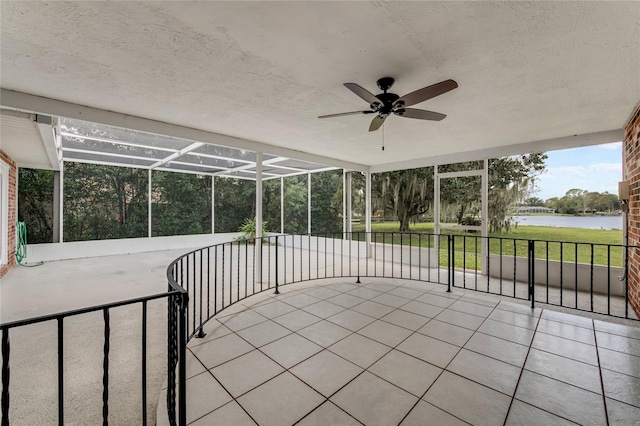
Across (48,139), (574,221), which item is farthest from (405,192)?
(48,139)

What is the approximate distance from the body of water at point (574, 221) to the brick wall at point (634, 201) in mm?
558

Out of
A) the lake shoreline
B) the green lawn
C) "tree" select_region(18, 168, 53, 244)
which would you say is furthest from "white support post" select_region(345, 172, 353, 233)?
"tree" select_region(18, 168, 53, 244)

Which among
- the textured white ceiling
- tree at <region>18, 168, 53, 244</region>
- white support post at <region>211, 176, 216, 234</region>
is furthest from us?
white support post at <region>211, 176, 216, 234</region>

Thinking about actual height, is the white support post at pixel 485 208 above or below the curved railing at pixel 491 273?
above

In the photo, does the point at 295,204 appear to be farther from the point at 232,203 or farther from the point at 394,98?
the point at 394,98

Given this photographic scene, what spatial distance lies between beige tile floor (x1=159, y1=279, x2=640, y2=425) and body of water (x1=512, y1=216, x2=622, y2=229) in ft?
6.99

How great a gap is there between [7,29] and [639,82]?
5.24 m

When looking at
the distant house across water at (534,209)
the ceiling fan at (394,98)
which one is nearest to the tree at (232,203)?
the ceiling fan at (394,98)

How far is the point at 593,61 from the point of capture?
220 cm

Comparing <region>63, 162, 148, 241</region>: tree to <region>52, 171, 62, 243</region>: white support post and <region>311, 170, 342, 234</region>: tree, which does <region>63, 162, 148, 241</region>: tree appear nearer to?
<region>52, 171, 62, 243</region>: white support post

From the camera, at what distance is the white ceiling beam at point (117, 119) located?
2812 mm

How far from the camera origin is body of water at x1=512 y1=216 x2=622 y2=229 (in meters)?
4.18

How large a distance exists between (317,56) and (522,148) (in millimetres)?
4512

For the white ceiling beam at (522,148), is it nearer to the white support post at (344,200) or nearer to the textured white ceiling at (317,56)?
the textured white ceiling at (317,56)
